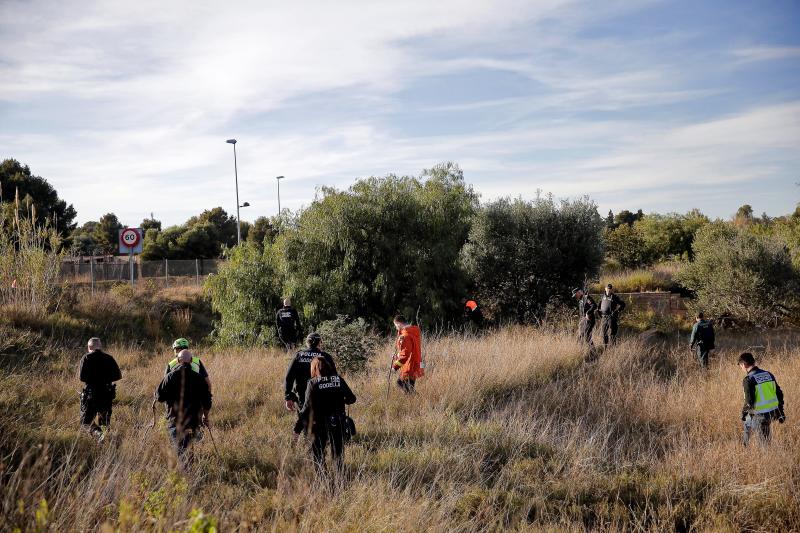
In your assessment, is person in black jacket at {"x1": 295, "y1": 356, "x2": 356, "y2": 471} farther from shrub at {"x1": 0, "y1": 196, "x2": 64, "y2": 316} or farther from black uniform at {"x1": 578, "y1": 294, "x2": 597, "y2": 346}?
shrub at {"x1": 0, "y1": 196, "x2": 64, "y2": 316}

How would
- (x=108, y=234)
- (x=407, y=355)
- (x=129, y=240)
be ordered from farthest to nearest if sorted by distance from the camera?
1. (x=108, y=234)
2. (x=129, y=240)
3. (x=407, y=355)

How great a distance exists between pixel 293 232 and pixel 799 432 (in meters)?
14.0

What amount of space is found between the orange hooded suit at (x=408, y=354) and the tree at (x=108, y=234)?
44148 millimetres

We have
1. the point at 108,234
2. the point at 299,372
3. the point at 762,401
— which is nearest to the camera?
the point at 299,372

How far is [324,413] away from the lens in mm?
6762

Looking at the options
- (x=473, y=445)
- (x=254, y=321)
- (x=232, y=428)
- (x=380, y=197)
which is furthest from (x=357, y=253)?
(x=473, y=445)

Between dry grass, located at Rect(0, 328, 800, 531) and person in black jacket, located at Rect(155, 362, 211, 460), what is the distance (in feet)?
0.93

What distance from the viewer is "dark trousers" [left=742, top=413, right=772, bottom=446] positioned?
846 cm

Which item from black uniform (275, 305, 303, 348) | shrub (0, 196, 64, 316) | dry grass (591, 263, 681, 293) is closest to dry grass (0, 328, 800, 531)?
black uniform (275, 305, 303, 348)

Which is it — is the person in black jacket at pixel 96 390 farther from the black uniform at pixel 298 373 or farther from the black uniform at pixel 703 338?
the black uniform at pixel 703 338

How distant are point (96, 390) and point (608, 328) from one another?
11272 mm

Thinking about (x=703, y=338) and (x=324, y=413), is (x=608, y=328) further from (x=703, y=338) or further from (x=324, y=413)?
(x=324, y=413)

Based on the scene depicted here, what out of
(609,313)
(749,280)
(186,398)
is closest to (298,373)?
(186,398)

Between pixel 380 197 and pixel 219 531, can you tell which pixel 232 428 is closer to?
pixel 219 531
